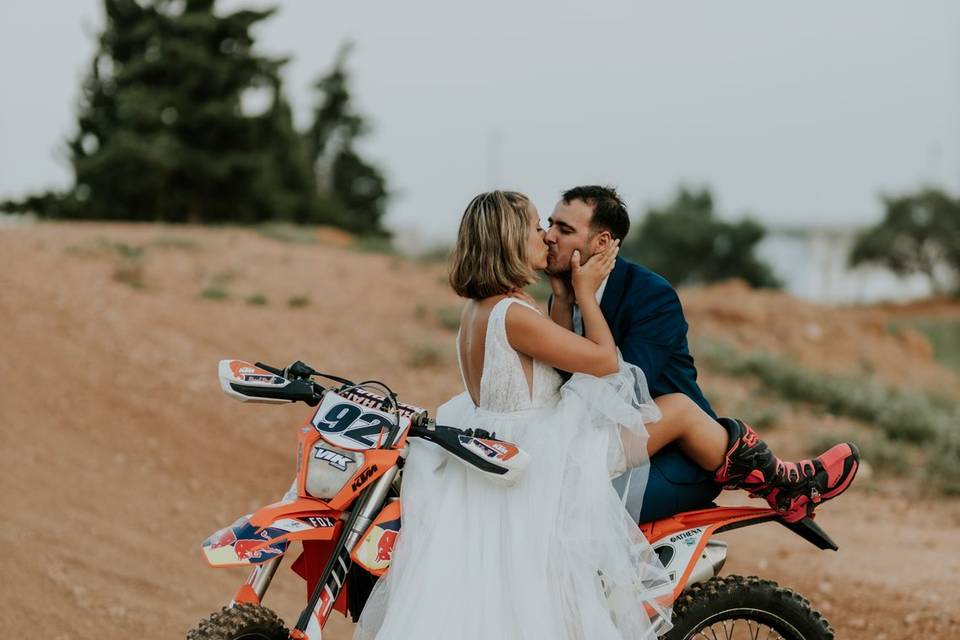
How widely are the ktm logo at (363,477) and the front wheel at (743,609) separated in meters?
1.30

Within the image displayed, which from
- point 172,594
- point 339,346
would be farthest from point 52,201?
point 172,594

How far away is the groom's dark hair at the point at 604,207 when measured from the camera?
4047 millimetres

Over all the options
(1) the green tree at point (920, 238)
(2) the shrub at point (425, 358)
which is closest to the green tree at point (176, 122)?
(2) the shrub at point (425, 358)

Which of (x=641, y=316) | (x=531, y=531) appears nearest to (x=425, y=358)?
(x=641, y=316)

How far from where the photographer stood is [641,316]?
3.89 meters

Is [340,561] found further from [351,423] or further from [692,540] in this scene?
[692,540]

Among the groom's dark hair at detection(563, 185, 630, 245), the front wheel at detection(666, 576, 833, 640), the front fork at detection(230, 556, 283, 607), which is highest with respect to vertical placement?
the groom's dark hair at detection(563, 185, 630, 245)

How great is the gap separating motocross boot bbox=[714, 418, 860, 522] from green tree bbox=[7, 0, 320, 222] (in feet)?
89.9

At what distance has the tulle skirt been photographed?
330 cm

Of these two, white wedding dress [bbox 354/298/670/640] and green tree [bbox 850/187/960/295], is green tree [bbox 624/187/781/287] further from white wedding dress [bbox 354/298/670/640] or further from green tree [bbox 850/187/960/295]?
white wedding dress [bbox 354/298/670/640]

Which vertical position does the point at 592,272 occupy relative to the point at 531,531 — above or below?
above

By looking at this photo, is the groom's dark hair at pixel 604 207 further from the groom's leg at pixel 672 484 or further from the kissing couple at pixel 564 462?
the groom's leg at pixel 672 484

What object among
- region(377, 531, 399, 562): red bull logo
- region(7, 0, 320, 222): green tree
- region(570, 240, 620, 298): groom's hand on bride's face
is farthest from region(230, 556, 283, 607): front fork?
region(7, 0, 320, 222): green tree

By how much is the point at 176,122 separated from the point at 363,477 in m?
28.8
